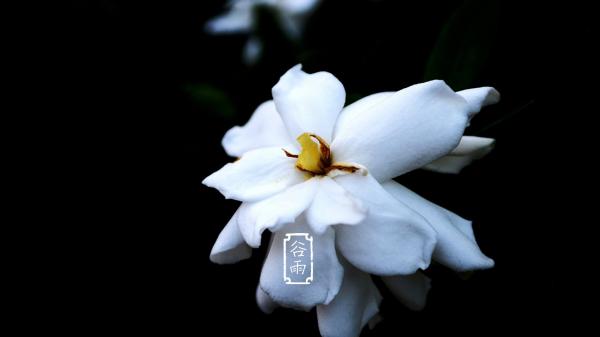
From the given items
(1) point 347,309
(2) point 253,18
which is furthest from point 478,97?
(2) point 253,18

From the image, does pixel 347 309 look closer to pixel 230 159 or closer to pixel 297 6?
pixel 230 159

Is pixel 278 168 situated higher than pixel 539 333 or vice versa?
pixel 278 168

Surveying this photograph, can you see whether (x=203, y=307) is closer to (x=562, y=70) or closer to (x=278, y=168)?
(x=278, y=168)

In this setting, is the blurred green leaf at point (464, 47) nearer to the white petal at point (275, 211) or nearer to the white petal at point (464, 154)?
the white petal at point (464, 154)

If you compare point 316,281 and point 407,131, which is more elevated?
point 407,131

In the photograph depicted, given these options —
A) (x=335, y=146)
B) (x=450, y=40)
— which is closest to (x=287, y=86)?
(x=335, y=146)
